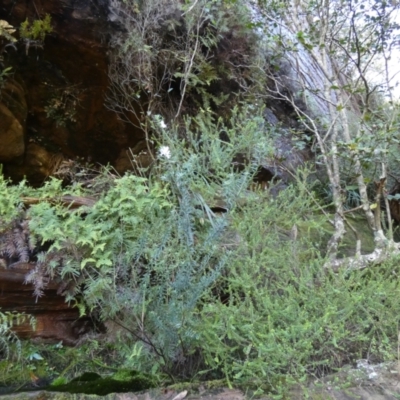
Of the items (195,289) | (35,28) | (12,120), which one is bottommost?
(195,289)

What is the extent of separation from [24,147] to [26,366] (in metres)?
3.87

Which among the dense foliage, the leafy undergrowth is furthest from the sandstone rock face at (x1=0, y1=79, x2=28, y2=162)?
the leafy undergrowth

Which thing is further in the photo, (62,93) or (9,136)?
(62,93)

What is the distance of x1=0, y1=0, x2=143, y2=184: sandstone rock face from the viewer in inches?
197

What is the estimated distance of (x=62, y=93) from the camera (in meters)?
5.74

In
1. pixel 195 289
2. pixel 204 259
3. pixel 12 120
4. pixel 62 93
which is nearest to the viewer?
pixel 195 289

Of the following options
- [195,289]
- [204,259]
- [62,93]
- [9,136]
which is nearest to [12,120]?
[9,136]

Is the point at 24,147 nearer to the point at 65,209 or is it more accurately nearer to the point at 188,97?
the point at 188,97

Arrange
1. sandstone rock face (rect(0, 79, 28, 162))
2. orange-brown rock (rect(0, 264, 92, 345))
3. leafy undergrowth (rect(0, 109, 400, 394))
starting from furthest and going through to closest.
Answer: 1. sandstone rock face (rect(0, 79, 28, 162))
2. orange-brown rock (rect(0, 264, 92, 345))
3. leafy undergrowth (rect(0, 109, 400, 394))

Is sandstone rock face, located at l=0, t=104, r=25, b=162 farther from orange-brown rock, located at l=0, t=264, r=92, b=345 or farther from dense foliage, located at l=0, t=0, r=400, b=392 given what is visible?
orange-brown rock, located at l=0, t=264, r=92, b=345

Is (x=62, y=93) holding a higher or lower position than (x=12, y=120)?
higher

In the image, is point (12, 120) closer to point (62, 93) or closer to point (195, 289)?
point (62, 93)

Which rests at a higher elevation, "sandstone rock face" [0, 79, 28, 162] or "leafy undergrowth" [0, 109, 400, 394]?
"sandstone rock face" [0, 79, 28, 162]

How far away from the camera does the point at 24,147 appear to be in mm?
5773
